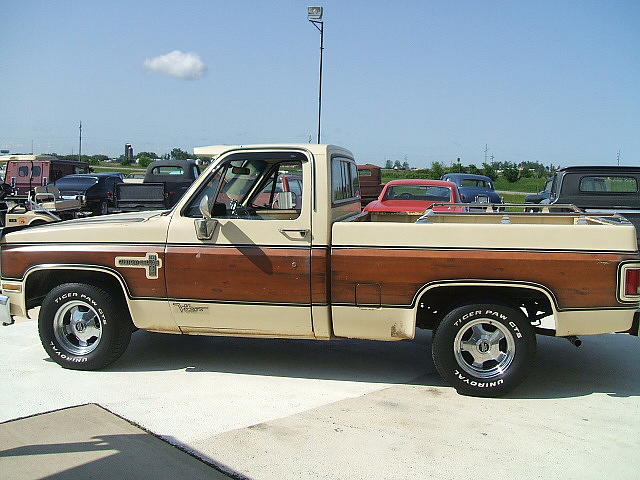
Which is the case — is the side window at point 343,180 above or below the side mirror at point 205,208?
above

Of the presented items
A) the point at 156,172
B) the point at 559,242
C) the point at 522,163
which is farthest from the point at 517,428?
the point at 522,163

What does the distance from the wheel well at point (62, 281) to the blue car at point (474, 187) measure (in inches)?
590

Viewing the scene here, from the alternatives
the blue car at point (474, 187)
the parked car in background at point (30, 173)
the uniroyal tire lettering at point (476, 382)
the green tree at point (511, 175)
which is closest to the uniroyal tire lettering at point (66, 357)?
the uniroyal tire lettering at point (476, 382)

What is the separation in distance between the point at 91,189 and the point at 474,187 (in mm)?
11517

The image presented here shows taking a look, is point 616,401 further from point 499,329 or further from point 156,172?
point 156,172

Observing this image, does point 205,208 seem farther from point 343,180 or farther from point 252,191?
point 343,180

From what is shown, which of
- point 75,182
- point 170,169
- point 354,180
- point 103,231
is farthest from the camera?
point 75,182

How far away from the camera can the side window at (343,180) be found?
18.5 feet

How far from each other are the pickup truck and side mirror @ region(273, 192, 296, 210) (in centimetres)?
1

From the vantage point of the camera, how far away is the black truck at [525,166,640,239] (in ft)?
35.4

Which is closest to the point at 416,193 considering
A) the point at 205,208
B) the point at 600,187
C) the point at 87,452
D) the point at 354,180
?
the point at 600,187

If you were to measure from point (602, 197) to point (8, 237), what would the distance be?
903 centimetres

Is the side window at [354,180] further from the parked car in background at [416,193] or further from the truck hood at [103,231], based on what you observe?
the parked car in background at [416,193]

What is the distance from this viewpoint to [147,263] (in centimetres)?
555
